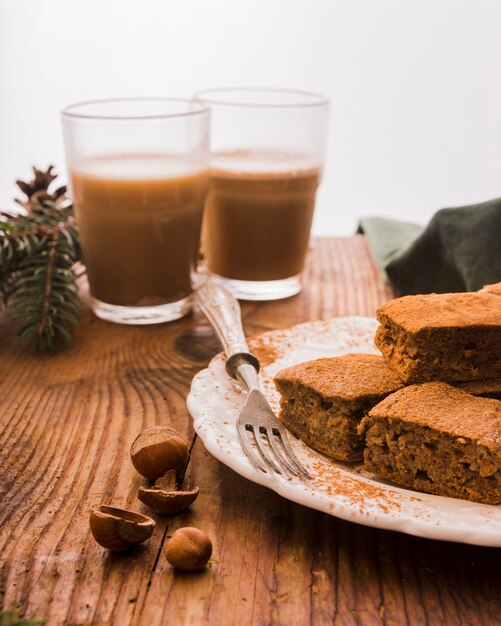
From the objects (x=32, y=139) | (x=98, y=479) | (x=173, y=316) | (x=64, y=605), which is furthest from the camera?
(x=32, y=139)

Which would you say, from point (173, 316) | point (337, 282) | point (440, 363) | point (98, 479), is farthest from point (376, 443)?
point (337, 282)

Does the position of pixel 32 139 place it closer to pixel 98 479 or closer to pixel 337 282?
pixel 337 282

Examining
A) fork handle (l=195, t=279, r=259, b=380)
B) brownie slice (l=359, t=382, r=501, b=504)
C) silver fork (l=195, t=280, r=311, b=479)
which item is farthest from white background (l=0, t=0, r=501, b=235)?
brownie slice (l=359, t=382, r=501, b=504)

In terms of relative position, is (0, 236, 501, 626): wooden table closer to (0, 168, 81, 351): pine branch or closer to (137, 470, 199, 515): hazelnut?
(137, 470, 199, 515): hazelnut

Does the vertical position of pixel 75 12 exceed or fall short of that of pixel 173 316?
it exceeds it

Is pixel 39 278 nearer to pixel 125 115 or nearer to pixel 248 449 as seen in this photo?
pixel 125 115

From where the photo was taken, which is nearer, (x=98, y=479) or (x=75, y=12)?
(x=98, y=479)

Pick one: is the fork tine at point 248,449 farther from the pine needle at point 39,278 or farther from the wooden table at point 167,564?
the pine needle at point 39,278

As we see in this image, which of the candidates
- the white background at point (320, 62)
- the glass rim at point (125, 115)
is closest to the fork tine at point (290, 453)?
the glass rim at point (125, 115)
